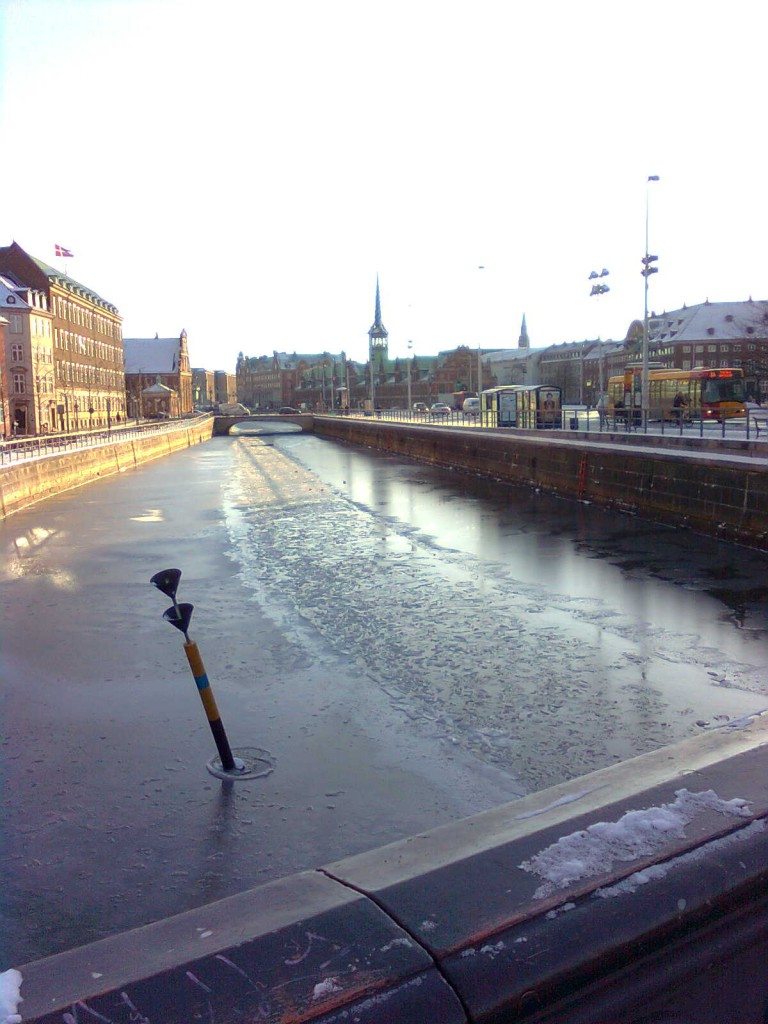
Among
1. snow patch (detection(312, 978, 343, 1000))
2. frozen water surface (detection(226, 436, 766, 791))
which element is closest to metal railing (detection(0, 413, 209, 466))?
frozen water surface (detection(226, 436, 766, 791))

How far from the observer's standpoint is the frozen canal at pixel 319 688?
19.1 ft

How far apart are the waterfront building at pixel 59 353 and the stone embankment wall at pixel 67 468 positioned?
824 inches

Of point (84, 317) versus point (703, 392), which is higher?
point (84, 317)

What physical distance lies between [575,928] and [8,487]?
26909mm

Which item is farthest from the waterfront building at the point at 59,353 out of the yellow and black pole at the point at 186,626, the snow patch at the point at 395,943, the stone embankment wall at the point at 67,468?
the snow patch at the point at 395,943

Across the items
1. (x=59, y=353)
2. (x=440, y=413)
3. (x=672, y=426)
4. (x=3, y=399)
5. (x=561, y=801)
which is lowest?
(x=561, y=801)

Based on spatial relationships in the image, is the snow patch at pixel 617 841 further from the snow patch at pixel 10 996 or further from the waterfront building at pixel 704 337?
the waterfront building at pixel 704 337

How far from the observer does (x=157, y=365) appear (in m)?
156

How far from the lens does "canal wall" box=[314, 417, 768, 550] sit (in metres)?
17.5

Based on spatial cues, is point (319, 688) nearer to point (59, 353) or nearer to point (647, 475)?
point (647, 475)

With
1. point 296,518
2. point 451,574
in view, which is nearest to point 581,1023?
point 451,574

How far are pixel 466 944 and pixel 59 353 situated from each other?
9221cm

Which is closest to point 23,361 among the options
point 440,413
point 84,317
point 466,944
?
point 84,317

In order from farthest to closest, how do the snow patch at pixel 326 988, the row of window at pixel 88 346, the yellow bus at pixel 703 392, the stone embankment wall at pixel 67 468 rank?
the row of window at pixel 88 346 → the yellow bus at pixel 703 392 → the stone embankment wall at pixel 67 468 → the snow patch at pixel 326 988
